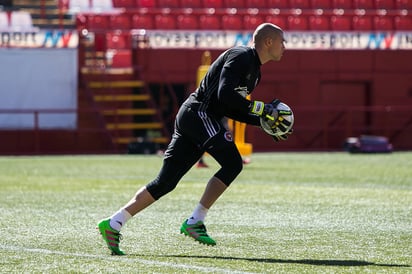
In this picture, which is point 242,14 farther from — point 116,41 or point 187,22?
point 116,41

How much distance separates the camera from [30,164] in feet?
65.6

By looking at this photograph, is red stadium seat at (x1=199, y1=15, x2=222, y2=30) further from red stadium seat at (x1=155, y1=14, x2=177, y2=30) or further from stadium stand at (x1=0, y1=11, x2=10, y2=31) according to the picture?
stadium stand at (x1=0, y1=11, x2=10, y2=31)

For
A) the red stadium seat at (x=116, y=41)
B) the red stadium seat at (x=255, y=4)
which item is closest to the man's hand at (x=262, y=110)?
the red stadium seat at (x=116, y=41)

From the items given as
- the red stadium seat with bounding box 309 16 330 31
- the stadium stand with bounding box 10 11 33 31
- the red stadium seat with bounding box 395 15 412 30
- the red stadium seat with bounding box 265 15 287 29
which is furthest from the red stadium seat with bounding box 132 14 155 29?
the red stadium seat with bounding box 395 15 412 30

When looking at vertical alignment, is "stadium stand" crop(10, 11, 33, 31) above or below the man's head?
below

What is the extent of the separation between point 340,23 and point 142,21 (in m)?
5.53

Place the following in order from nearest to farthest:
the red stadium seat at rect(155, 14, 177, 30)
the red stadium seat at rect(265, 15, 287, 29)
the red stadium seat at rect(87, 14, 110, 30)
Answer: the red stadium seat at rect(87, 14, 110, 30) < the red stadium seat at rect(155, 14, 177, 30) < the red stadium seat at rect(265, 15, 287, 29)

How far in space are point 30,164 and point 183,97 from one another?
797cm

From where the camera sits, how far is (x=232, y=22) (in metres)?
28.1

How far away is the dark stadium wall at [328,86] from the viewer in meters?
26.5

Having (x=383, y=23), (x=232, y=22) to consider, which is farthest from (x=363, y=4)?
(x=232, y=22)

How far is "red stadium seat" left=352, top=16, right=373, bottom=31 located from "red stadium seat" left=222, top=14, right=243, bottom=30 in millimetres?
3299

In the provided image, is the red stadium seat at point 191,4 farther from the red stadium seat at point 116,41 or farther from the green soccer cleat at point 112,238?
the green soccer cleat at point 112,238

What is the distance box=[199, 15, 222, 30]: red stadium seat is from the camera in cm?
2789
